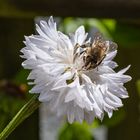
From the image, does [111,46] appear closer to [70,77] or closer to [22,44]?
[70,77]

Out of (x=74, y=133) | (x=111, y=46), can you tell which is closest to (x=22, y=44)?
(x=74, y=133)

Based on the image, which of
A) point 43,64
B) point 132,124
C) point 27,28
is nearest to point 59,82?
point 43,64

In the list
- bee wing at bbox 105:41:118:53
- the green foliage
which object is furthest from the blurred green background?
bee wing at bbox 105:41:118:53

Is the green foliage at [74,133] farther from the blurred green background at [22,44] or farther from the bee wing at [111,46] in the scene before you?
the bee wing at [111,46]

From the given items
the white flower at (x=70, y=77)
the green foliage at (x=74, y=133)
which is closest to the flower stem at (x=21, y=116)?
the white flower at (x=70, y=77)

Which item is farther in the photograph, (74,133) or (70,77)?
(74,133)

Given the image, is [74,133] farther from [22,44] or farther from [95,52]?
[95,52]

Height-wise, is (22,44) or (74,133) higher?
(22,44)
